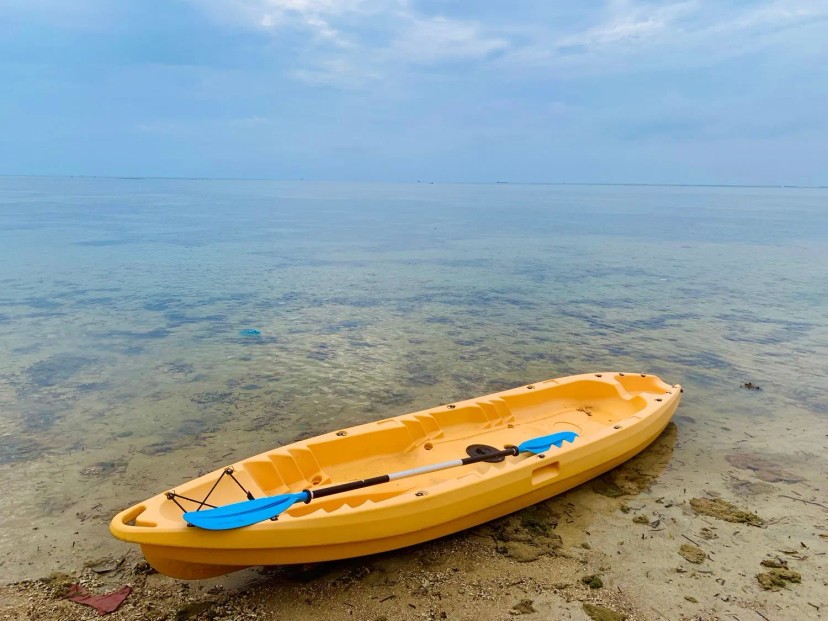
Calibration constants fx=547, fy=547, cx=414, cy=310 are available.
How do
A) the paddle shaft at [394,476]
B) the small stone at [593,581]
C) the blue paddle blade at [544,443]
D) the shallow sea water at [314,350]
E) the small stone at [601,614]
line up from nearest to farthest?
the small stone at [601,614] < the small stone at [593,581] < the paddle shaft at [394,476] < the blue paddle blade at [544,443] < the shallow sea water at [314,350]

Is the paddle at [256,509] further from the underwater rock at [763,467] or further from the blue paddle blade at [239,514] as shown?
the underwater rock at [763,467]

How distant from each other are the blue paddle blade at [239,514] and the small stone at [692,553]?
12.2 ft

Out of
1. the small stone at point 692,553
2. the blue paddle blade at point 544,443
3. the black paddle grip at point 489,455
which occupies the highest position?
the black paddle grip at point 489,455

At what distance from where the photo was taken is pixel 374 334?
12.4 m

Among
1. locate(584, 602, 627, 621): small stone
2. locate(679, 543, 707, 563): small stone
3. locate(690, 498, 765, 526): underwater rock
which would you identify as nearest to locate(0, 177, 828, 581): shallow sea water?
locate(690, 498, 765, 526): underwater rock

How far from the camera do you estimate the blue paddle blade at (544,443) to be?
20.7 feet

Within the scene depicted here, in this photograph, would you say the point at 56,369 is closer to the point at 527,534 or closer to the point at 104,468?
the point at 104,468

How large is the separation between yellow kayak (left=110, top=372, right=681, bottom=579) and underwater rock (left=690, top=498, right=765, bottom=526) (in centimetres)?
94

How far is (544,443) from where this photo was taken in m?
6.39

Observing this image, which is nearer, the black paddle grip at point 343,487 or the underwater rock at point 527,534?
the black paddle grip at point 343,487

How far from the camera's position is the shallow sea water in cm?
694

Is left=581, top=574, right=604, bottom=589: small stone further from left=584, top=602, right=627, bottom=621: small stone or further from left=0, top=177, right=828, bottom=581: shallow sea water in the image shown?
left=0, top=177, right=828, bottom=581: shallow sea water

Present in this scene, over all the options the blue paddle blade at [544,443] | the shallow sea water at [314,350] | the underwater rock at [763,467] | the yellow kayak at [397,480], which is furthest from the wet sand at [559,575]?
the shallow sea water at [314,350]

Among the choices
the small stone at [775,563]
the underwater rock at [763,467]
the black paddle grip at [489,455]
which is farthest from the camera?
the underwater rock at [763,467]
